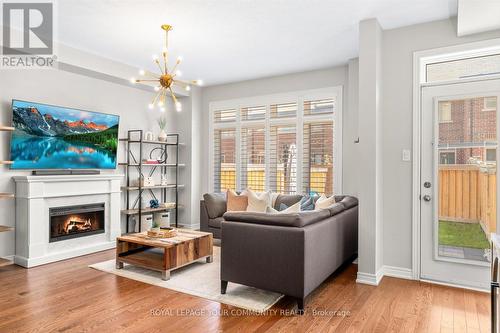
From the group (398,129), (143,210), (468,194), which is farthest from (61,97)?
(468,194)

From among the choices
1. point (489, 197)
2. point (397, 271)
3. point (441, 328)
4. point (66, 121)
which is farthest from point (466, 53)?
point (66, 121)

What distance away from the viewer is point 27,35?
396 cm

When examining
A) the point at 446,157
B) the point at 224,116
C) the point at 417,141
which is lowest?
the point at 446,157

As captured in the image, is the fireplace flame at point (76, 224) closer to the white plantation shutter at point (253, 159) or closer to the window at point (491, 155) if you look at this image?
the white plantation shutter at point (253, 159)

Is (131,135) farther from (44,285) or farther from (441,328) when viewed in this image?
(441,328)

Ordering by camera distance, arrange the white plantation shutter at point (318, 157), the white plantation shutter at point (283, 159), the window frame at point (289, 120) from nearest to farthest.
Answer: the window frame at point (289, 120) < the white plantation shutter at point (318, 157) < the white plantation shutter at point (283, 159)

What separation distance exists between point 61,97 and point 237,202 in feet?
9.87

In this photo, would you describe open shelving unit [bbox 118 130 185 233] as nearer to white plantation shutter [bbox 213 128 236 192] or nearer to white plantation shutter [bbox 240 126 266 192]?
white plantation shutter [bbox 213 128 236 192]

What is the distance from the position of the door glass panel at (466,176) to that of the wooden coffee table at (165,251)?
8.84 ft

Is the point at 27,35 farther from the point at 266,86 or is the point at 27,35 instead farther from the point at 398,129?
the point at 398,129

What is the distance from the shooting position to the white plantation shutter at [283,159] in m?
5.60

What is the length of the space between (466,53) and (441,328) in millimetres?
2805

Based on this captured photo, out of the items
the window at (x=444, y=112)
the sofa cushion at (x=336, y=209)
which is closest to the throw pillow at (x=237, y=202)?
the sofa cushion at (x=336, y=209)

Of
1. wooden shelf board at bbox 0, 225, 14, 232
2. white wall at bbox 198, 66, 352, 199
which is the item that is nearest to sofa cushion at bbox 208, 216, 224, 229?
white wall at bbox 198, 66, 352, 199
